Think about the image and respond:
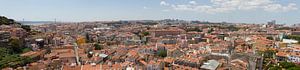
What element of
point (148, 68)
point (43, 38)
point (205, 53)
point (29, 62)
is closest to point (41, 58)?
point (29, 62)

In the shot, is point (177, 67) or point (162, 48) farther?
point (162, 48)

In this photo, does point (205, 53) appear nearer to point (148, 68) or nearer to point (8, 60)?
point (148, 68)

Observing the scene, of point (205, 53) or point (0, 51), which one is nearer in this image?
point (0, 51)

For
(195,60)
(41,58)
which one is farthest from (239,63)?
(41,58)

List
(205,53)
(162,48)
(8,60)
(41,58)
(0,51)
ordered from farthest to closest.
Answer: (162,48) < (205,53) < (41,58) < (0,51) < (8,60)

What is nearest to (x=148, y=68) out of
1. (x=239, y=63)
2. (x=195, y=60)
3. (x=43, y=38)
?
(x=195, y=60)

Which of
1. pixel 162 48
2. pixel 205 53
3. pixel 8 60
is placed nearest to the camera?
pixel 8 60

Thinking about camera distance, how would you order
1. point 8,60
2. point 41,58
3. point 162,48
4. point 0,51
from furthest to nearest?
point 162,48 < point 41,58 < point 0,51 < point 8,60

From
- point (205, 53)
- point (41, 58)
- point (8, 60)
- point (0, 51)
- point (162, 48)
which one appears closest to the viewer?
point (8, 60)

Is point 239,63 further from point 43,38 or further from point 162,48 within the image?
point 43,38
